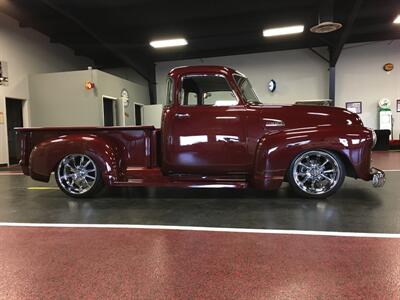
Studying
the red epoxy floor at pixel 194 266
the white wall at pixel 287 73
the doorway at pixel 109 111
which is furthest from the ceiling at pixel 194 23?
the red epoxy floor at pixel 194 266

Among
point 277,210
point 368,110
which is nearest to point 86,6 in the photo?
point 277,210

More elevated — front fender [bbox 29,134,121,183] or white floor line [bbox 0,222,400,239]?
front fender [bbox 29,134,121,183]

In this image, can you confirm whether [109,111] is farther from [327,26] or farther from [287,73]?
[327,26]

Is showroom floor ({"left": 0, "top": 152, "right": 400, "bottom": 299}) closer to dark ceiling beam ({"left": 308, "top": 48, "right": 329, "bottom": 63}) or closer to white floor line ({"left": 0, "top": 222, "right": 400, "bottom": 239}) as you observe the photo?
white floor line ({"left": 0, "top": 222, "right": 400, "bottom": 239})

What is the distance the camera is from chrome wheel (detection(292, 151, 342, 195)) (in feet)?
12.6

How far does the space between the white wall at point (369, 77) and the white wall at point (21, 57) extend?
1100 centimetres

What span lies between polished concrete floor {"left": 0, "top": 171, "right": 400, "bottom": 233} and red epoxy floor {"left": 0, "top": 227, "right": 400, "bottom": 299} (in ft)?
1.27

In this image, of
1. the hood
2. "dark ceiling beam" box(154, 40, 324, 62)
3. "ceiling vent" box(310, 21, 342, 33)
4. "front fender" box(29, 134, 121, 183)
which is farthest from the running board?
"dark ceiling beam" box(154, 40, 324, 62)

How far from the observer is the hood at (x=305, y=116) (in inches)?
155

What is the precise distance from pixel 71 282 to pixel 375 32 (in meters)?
12.9

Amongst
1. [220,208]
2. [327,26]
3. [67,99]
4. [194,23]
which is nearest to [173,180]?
[220,208]

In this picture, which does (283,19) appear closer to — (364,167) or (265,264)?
(364,167)

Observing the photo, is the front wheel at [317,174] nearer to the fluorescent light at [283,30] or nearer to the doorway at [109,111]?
the fluorescent light at [283,30]

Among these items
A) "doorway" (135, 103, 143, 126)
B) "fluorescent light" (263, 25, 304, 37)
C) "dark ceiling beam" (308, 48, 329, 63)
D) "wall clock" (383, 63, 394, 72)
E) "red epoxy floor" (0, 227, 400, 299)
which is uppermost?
"fluorescent light" (263, 25, 304, 37)
